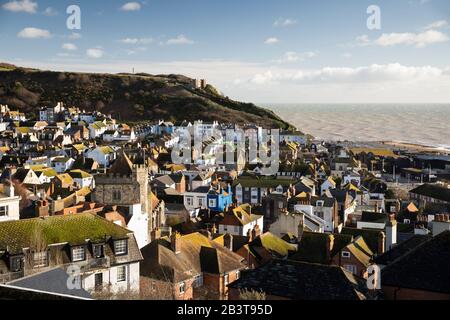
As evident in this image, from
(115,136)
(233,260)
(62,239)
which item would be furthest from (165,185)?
(115,136)

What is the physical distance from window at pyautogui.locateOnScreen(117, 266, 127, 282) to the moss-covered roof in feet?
2.81

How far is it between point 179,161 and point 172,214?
A: 18.3 m

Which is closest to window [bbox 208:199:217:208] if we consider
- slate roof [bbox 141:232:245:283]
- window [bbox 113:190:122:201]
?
window [bbox 113:190:122:201]

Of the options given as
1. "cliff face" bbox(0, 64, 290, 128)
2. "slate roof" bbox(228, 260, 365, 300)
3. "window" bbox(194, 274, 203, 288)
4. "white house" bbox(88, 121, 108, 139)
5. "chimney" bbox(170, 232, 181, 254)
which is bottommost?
"window" bbox(194, 274, 203, 288)

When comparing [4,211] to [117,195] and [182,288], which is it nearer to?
[117,195]

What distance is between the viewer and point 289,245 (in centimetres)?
2025

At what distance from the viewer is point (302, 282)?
11398 millimetres

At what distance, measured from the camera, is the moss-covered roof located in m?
13.1

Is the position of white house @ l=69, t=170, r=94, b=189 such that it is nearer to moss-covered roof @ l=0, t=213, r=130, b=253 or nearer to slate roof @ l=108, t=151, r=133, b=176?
slate roof @ l=108, t=151, r=133, b=176

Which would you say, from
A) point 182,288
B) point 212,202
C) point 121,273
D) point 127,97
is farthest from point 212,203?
point 127,97

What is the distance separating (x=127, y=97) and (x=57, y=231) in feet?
291
